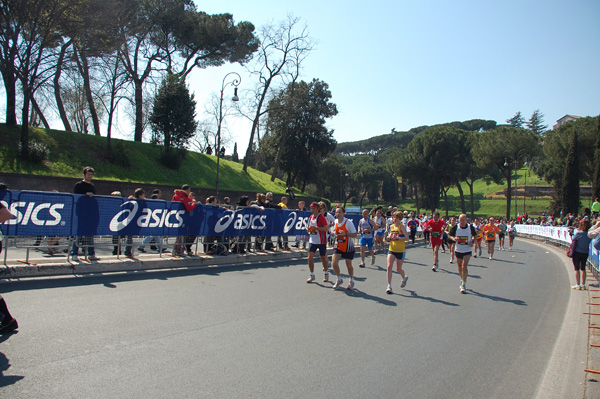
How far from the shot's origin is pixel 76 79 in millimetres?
28547

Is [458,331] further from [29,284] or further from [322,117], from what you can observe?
[322,117]

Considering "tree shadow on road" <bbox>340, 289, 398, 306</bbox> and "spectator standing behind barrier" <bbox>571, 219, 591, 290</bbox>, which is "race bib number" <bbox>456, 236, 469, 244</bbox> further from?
"spectator standing behind barrier" <bbox>571, 219, 591, 290</bbox>

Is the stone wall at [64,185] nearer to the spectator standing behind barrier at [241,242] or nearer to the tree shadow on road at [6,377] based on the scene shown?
the spectator standing behind barrier at [241,242]

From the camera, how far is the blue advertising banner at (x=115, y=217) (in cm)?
838

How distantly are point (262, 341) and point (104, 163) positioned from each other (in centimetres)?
3022

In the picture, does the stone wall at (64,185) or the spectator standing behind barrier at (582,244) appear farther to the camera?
the stone wall at (64,185)

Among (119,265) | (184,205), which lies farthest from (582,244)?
(119,265)

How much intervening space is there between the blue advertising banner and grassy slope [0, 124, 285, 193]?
1873 cm

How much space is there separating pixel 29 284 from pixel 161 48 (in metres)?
38.3

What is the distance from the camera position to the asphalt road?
4031mm

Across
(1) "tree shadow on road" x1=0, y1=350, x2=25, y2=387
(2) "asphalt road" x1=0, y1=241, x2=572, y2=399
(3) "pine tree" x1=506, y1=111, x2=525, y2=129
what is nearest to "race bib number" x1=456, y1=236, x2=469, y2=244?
(2) "asphalt road" x1=0, y1=241, x2=572, y2=399

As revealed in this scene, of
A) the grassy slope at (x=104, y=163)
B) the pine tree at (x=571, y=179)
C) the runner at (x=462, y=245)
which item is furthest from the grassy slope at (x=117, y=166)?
the pine tree at (x=571, y=179)

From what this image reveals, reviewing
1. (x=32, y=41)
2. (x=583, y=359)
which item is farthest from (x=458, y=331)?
(x=32, y=41)

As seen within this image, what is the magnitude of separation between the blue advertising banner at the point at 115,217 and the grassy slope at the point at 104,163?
1873 cm
